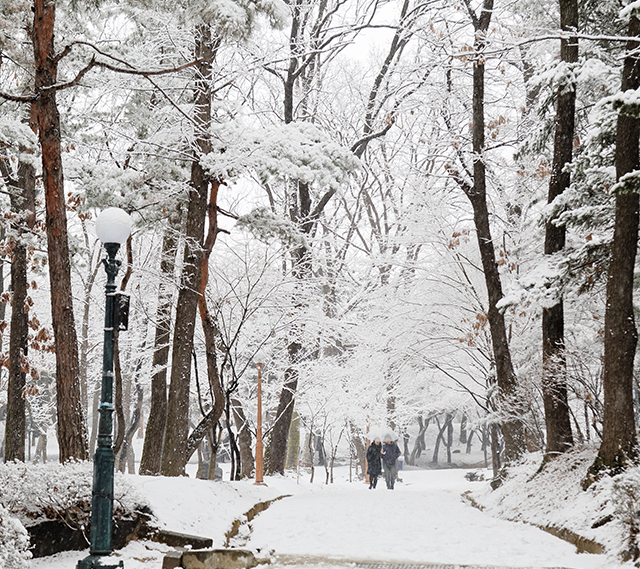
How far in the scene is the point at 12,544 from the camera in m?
4.69

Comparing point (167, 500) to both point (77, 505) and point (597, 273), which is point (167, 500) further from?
point (597, 273)

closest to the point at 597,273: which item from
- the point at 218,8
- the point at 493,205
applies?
the point at 218,8

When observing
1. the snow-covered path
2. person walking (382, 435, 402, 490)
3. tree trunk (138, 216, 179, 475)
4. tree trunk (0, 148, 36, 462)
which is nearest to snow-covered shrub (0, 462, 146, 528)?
the snow-covered path

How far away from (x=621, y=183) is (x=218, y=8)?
5.98 meters

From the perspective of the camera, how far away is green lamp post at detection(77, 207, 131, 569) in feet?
18.4

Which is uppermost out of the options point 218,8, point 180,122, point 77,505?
point 218,8

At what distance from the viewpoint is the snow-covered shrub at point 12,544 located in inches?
180

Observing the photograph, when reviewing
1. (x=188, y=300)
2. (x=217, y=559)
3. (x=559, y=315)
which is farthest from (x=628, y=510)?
(x=188, y=300)

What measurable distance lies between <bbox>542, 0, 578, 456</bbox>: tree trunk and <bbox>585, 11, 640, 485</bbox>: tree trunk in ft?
6.05

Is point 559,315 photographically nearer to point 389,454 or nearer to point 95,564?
point 95,564

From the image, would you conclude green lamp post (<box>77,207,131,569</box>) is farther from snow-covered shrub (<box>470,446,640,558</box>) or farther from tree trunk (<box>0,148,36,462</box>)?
tree trunk (<box>0,148,36,462</box>)

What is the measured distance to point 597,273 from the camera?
9.03 m

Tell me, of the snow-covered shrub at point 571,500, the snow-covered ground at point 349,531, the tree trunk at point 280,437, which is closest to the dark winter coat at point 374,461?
the tree trunk at point 280,437

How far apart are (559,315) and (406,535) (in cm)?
447
